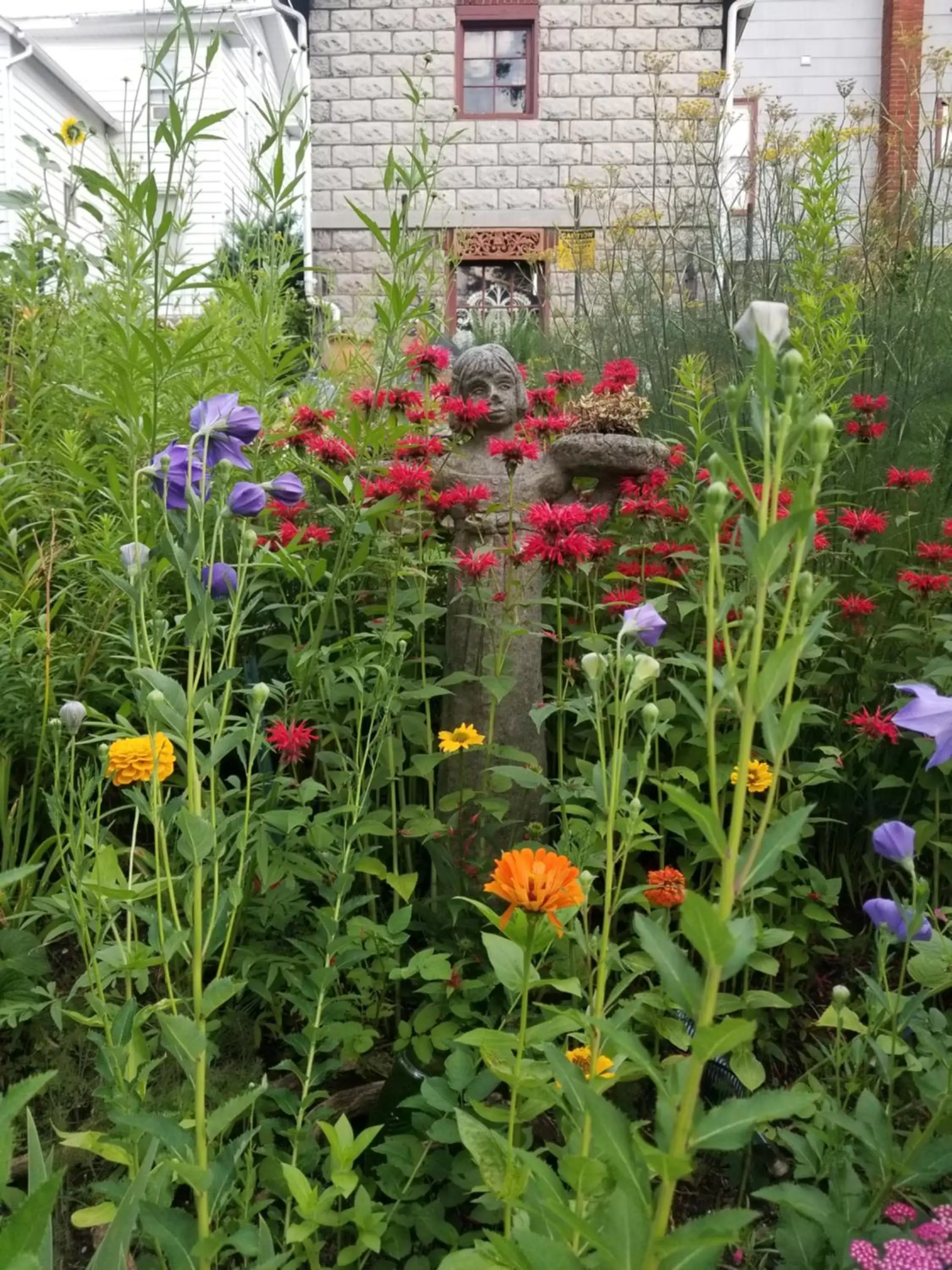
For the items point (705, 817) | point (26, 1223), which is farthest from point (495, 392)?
point (26, 1223)

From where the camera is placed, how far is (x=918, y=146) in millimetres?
3277

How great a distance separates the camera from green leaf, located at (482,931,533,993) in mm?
843

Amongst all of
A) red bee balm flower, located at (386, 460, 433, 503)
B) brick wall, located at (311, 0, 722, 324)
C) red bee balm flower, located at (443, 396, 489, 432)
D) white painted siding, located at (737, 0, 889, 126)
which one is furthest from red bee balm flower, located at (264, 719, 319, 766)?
white painted siding, located at (737, 0, 889, 126)

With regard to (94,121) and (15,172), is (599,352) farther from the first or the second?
(94,121)

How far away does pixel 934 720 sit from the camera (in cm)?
88

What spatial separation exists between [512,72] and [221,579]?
966 cm

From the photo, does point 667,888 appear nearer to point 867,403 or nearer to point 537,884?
point 537,884

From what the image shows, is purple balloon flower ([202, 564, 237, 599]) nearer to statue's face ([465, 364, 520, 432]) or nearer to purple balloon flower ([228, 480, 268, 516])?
purple balloon flower ([228, 480, 268, 516])

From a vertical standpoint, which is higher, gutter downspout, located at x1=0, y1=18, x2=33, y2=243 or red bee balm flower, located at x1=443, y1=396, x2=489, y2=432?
gutter downspout, located at x1=0, y1=18, x2=33, y2=243

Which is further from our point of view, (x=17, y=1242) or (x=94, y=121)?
(x=94, y=121)

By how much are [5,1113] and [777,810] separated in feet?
4.35

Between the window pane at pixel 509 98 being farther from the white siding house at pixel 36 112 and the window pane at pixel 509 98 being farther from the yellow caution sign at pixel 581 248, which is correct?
the yellow caution sign at pixel 581 248

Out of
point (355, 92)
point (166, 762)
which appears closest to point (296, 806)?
point (166, 762)

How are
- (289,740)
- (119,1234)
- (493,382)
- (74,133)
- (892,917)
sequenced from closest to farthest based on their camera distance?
(119,1234) → (892,917) → (289,740) → (493,382) → (74,133)
